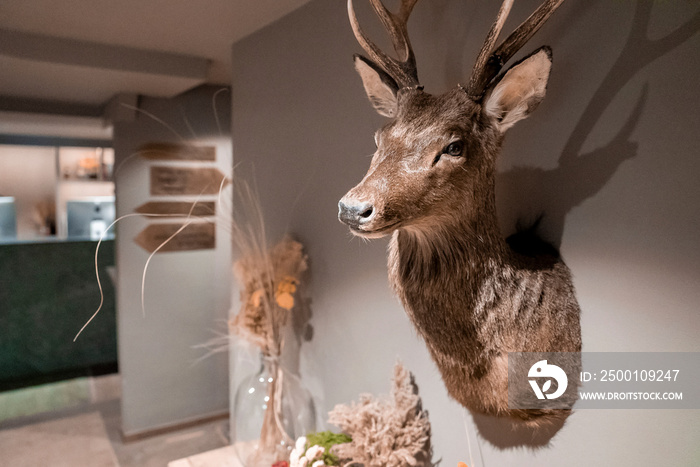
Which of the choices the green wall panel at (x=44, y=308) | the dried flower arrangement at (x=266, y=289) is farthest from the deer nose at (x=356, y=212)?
the green wall panel at (x=44, y=308)

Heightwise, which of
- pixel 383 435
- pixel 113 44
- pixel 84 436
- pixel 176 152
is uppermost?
pixel 113 44

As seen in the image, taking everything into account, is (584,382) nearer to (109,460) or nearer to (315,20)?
(315,20)

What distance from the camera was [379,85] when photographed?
1091 mm

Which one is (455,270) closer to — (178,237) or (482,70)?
(482,70)

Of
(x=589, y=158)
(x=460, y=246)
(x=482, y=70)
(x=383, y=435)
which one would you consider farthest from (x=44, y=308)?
(x=589, y=158)

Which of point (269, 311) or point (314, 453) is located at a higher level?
point (269, 311)

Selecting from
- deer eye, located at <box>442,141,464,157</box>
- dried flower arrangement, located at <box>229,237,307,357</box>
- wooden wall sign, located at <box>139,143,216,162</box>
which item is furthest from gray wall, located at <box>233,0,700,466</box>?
wooden wall sign, located at <box>139,143,216,162</box>

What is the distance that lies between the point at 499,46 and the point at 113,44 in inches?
82.2

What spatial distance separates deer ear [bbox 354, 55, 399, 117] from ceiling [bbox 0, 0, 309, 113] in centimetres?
95

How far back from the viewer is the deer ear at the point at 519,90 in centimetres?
A: 83

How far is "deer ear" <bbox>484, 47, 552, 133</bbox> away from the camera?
0.83 meters

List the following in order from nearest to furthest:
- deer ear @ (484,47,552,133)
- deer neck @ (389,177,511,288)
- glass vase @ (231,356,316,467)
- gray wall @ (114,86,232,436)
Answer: deer ear @ (484,47,552,133) < deer neck @ (389,177,511,288) < glass vase @ (231,356,316,467) < gray wall @ (114,86,232,436)

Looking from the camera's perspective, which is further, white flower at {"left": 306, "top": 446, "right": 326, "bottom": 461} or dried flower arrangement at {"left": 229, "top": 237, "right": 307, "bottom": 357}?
dried flower arrangement at {"left": 229, "top": 237, "right": 307, "bottom": 357}

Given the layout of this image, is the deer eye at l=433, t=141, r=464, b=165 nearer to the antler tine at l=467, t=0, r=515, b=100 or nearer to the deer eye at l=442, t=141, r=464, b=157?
the deer eye at l=442, t=141, r=464, b=157
